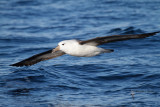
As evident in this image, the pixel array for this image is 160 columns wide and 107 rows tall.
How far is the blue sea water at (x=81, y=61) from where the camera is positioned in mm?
7117

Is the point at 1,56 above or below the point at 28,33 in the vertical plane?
below

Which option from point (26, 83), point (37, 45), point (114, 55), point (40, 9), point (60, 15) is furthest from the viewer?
point (40, 9)

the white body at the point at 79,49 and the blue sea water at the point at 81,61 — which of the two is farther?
the blue sea water at the point at 81,61

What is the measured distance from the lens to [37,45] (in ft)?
40.1

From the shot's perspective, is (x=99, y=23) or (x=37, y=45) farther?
(x=99, y=23)

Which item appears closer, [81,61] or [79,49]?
[79,49]

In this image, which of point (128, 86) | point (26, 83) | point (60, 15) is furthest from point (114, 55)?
point (60, 15)

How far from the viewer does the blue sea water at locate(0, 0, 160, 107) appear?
7.12 metres

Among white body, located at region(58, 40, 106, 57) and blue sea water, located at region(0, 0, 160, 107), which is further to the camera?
blue sea water, located at region(0, 0, 160, 107)

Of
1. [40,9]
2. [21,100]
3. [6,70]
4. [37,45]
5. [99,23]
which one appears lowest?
[21,100]

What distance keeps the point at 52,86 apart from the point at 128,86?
6.46ft

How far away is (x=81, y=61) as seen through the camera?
10094 millimetres

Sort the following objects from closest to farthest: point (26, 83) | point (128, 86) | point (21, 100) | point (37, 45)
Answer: point (21, 100) < point (128, 86) < point (26, 83) < point (37, 45)

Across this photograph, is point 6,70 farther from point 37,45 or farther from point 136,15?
point 136,15
